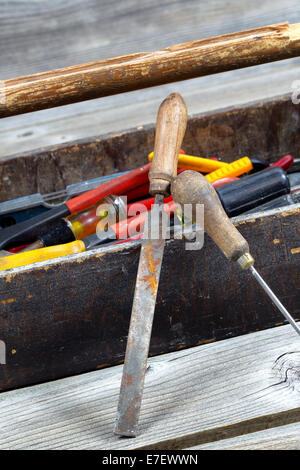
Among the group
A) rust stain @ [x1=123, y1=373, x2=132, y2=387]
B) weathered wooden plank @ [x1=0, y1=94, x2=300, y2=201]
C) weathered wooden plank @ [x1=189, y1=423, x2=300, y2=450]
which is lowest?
weathered wooden plank @ [x1=189, y1=423, x2=300, y2=450]

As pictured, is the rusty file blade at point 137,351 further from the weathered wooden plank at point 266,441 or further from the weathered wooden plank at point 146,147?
the weathered wooden plank at point 146,147

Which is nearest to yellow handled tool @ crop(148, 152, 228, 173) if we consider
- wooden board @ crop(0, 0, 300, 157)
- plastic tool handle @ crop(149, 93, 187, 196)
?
plastic tool handle @ crop(149, 93, 187, 196)

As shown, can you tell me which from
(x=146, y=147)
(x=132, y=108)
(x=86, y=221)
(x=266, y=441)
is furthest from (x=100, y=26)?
(x=266, y=441)

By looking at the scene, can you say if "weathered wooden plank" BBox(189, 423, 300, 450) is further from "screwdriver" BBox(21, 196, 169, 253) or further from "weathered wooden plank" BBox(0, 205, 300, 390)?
"screwdriver" BBox(21, 196, 169, 253)

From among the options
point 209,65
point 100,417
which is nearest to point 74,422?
point 100,417

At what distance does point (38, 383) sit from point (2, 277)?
138mm

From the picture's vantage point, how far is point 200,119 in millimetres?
1011

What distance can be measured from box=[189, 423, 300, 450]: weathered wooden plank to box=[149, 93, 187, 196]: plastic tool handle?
0.81ft

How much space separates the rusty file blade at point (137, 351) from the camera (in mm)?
584

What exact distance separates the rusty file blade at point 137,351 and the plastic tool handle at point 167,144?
8 centimetres

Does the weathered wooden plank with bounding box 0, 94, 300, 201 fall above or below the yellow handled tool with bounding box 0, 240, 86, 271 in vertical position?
above

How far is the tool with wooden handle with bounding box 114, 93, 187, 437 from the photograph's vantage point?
1.92 feet

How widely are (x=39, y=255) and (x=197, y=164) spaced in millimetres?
298

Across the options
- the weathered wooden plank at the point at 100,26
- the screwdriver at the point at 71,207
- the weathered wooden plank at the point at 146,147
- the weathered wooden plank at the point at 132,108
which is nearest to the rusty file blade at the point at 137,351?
the screwdriver at the point at 71,207
